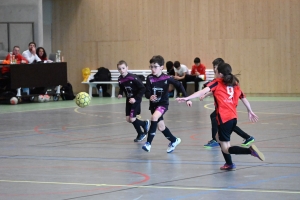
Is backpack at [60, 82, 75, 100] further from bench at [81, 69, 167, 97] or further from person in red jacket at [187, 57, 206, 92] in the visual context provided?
person in red jacket at [187, 57, 206, 92]

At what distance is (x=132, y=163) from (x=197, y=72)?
1835 cm

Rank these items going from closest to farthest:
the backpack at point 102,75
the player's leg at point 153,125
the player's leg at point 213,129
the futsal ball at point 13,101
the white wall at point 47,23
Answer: the player's leg at point 153,125 < the player's leg at point 213,129 < the futsal ball at point 13,101 < the backpack at point 102,75 < the white wall at point 47,23

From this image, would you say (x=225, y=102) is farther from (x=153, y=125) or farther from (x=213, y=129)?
(x=213, y=129)

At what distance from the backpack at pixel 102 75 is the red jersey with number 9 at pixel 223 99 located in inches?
793

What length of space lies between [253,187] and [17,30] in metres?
21.9

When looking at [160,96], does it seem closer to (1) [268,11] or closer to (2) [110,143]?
(2) [110,143]

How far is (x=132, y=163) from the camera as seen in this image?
993 cm

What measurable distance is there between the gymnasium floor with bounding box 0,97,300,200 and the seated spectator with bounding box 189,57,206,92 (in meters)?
9.89

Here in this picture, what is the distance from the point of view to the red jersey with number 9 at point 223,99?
30.3 feet

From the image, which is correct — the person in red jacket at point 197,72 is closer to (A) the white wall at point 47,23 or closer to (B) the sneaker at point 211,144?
(A) the white wall at point 47,23

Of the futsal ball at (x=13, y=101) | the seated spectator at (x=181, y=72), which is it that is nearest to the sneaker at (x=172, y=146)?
the futsal ball at (x=13, y=101)

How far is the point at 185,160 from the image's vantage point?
1016cm

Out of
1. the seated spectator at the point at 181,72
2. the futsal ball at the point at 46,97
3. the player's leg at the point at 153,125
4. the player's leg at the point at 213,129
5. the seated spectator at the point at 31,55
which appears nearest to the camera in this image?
the player's leg at the point at 153,125

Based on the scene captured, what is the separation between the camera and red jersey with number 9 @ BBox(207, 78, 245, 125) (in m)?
9.23
